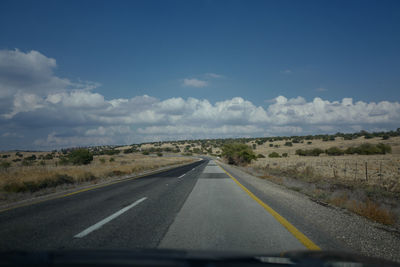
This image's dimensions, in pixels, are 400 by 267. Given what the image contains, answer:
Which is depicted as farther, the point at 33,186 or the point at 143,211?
the point at 33,186

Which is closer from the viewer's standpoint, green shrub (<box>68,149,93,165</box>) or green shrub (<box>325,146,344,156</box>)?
green shrub (<box>68,149,93,165</box>)

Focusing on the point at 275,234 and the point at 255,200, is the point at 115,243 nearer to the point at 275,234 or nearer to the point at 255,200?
the point at 275,234

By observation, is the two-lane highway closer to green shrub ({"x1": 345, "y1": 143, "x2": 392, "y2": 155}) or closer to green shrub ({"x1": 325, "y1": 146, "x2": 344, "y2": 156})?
green shrub ({"x1": 345, "y1": 143, "x2": 392, "y2": 155})

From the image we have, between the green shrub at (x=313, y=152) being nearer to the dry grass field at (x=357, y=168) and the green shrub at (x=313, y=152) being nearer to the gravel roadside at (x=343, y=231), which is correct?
the dry grass field at (x=357, y=168)

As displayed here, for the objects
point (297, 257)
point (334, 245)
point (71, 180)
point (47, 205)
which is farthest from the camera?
point (71, 180)

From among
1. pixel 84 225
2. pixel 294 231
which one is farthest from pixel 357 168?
pixel 84 225

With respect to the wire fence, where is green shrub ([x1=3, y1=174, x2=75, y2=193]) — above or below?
above

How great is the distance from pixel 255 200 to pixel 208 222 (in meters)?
3.27

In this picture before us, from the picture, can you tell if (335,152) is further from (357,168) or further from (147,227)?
(147,227)

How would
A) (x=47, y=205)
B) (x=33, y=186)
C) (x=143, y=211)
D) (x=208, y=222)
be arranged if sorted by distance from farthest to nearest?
(x=33, y=186) → (x=47, y=205) → (x=143, y=211) → (x=208, y=222)

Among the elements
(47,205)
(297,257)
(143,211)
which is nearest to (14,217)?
(47,205)

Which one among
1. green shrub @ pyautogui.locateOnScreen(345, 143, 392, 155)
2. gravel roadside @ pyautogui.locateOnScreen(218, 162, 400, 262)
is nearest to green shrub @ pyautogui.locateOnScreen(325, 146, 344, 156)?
green shrub @ pyautogui.locateOnScreen(345, 143, 392, 155)

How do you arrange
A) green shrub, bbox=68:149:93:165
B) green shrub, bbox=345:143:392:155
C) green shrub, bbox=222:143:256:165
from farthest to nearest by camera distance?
green shrub, bbox=345:143:392:155, green shrub, bbox=68:149:93:165, green shrub, bbox=222:143:256:165

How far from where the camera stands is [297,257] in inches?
104
